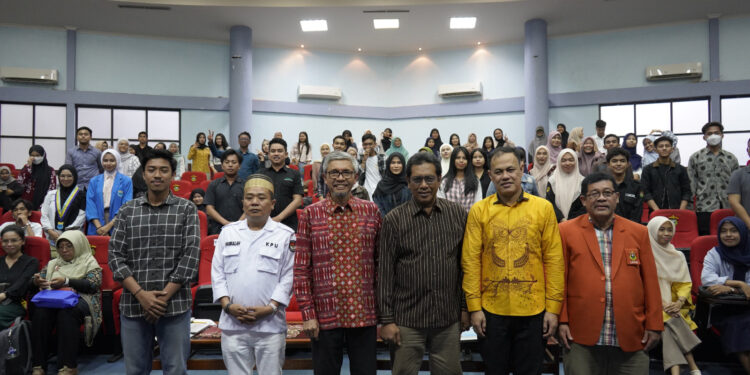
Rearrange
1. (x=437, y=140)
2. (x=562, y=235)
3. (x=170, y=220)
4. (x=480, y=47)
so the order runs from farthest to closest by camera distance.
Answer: (x=480, y=47) → (x=437, y=140) → (x=170, y=220) → (x=562, y=235)

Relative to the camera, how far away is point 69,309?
12.9 feet

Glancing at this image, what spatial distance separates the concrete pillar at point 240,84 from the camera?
12.2m

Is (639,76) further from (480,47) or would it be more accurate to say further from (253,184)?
(253,184)

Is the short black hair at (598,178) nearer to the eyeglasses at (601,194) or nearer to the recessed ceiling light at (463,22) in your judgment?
the eyeglasses at (601,194)

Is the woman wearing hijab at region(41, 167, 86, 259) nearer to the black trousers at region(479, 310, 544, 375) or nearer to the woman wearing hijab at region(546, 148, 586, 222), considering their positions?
the black trousers at region(479, 310, 544, 375)

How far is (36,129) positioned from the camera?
1184cm

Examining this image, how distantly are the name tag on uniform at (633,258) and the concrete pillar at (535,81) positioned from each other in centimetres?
1000

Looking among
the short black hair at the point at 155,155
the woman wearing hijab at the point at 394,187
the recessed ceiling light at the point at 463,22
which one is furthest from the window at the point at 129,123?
the short black hair at the point at 155,155

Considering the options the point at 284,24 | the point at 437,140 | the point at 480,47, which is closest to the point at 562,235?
the point at 437,140

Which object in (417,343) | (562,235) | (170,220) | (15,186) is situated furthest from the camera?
(15,186)

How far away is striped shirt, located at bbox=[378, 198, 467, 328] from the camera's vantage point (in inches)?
90.7

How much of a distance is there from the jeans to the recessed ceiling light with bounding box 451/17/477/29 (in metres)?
10.3

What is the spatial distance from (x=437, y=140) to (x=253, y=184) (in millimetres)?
8965

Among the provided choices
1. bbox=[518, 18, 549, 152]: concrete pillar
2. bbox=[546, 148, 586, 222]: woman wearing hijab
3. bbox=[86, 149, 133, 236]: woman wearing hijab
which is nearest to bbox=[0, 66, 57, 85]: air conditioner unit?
bbox=[86, 149, 133, 236]: woman wearing hijab
